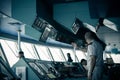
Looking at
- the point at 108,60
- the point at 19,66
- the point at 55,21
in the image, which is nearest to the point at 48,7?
the point at 55,21

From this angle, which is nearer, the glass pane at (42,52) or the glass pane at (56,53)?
the glass pane at (42,52)

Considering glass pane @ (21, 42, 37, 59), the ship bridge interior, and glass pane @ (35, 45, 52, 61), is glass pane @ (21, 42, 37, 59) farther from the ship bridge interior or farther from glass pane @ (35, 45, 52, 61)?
the ship bridge interior

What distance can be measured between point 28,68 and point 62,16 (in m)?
1.61

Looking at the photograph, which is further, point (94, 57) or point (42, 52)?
point (42, 52)

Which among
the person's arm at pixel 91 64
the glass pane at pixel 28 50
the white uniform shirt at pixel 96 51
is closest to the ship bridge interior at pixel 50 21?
the white uniform shirt at pixel 96 51

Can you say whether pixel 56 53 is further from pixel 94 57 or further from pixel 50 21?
pixel 94 57

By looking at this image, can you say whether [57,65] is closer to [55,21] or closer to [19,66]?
[55,21]

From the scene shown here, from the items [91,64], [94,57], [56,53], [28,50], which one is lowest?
[56,53]

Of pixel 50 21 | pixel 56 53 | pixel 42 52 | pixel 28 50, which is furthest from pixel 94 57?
pixel 56 53

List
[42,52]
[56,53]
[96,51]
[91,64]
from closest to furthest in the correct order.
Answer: [91,64] → [96,51] → [42,52] → [56,53]

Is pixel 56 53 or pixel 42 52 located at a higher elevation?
pixel 42 52

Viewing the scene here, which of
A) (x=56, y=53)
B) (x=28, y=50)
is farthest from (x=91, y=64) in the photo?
(x=56, y=53)

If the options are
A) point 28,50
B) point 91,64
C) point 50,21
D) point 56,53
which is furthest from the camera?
point 56,53

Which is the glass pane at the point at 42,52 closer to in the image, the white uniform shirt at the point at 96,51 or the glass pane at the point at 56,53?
the glass pane at the point at 56,53
